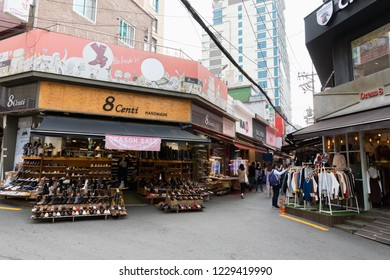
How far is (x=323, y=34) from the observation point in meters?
10.3

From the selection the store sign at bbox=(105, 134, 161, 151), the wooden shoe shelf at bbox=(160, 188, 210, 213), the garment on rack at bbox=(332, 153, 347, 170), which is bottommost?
the wooden shoe shelf at bbox=(160, 188, 210, 213)

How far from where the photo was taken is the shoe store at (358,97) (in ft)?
27.3

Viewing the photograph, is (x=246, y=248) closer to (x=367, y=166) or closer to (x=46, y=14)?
(x=367, y=166)

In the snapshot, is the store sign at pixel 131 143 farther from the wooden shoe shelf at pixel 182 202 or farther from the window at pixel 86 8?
the window at pixel 86 8

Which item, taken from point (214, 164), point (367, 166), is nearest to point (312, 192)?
Answer: point (367, 166)

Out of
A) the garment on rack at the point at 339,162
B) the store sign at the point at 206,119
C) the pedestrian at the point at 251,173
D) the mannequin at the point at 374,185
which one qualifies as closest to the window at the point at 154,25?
the store sign at the point at 206,119

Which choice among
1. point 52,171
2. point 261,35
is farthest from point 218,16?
point 52,171

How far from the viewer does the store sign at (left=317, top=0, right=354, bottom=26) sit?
30.4 ft

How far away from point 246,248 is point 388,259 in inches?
121

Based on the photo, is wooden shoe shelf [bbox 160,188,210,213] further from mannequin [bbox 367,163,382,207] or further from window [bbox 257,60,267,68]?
window [bbox 257,60,267,68]

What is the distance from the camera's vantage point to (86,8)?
15.0 meters

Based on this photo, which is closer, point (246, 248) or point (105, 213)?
point (246, 248)

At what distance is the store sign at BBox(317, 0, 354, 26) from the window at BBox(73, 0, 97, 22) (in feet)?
43.6

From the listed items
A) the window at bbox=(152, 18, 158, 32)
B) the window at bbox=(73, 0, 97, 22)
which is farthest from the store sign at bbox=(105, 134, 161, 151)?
the window at bbox=(152, 18, 158, 32)
